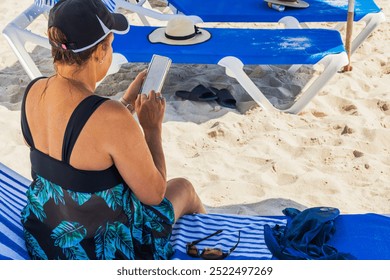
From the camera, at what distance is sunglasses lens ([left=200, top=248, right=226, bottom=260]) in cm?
282

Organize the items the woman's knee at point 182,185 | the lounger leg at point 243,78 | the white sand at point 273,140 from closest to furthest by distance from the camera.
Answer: the woman's knee at point 182,185 < the white sand at point 273,140 < the lounger leg at point 243,78

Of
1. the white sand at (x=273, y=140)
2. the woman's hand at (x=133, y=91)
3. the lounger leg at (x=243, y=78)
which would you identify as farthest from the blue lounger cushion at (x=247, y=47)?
the woman's hand at (x=133, y=91)

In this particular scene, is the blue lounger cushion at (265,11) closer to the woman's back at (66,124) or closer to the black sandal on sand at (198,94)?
the black sandal on sand at (198,94)

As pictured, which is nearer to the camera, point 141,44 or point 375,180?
point 375,180

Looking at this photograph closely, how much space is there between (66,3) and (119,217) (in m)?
0.78

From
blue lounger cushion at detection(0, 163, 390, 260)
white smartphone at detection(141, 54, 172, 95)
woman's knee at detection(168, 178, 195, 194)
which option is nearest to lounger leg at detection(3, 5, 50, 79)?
white smartphone at detection(141, 54, 172, 95)

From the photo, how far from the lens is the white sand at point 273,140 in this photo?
3887 mm

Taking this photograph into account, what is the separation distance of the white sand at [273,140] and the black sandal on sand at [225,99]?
0.07m

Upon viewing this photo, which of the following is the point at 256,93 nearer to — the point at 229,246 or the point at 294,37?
the point at 294,37

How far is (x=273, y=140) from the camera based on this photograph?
4457mm

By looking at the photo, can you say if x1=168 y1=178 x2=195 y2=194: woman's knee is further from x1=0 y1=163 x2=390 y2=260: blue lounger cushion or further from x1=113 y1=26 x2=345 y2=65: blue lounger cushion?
x1=113 y1=26 x2=345 y2=65: blue lounger cushion

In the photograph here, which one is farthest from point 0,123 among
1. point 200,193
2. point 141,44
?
point 200,193

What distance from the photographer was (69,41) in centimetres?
238

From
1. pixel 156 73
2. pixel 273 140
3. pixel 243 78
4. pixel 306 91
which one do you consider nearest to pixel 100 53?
pixel 156 73
